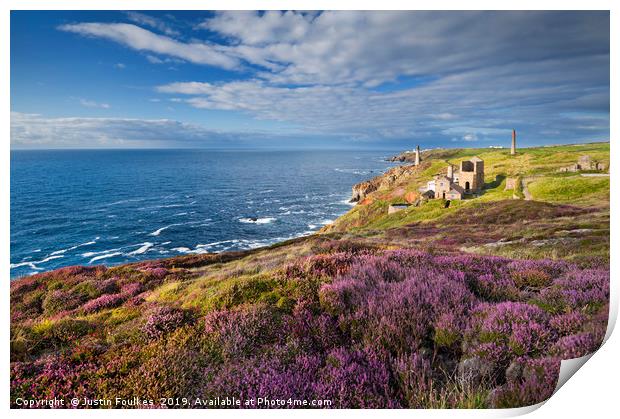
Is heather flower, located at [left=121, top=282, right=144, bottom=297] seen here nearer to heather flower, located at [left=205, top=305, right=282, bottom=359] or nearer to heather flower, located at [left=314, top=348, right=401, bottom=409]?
heather flower, located at [left=205, top=305, right=282, bottom=359]

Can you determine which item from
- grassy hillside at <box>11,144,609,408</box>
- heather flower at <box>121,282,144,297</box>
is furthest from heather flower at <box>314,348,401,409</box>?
heather flower at <box>121,282,144,297</box>

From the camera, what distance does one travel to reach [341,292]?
5.15m

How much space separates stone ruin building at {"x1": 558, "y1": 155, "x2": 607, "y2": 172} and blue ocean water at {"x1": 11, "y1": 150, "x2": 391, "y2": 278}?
7591mm

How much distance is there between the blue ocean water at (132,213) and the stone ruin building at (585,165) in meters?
7.59

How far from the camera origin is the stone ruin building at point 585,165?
7926 mm

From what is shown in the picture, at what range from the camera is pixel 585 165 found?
909 centimetres

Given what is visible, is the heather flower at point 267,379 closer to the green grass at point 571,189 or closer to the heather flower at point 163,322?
the heather flower at point 163,322

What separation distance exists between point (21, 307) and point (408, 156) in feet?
628

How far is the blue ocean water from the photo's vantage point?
14914mm

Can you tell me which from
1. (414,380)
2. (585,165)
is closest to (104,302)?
(414,380)

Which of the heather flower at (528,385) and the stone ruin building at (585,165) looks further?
the stone ruin building at (585,165)

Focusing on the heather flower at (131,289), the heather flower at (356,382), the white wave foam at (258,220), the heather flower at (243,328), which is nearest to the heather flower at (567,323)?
the heather flower at (356,382)
